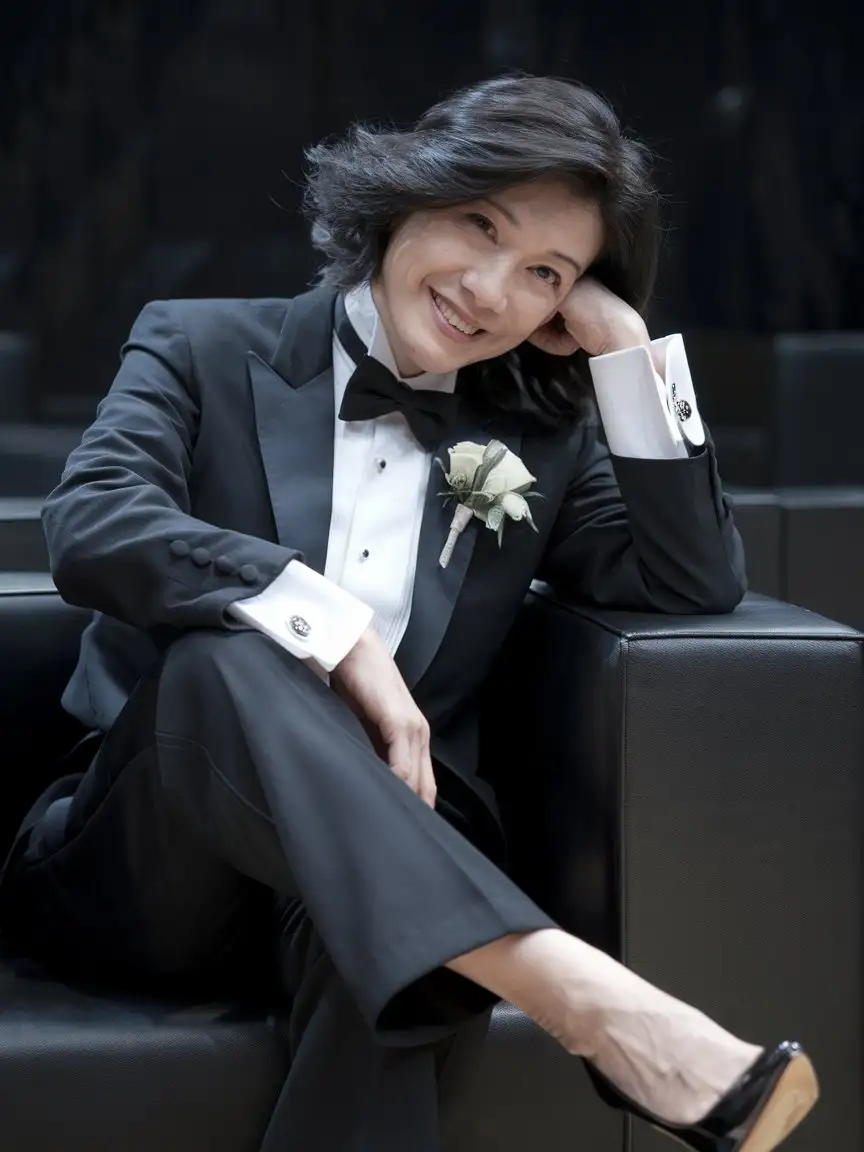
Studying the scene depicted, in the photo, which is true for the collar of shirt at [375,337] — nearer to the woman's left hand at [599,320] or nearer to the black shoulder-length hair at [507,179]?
the black shoulder-length hair at [507,179]

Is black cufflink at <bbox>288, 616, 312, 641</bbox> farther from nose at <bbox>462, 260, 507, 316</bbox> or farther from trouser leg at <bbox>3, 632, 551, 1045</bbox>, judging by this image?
nose at <bbox>462, 260, 507, 316</bbox>

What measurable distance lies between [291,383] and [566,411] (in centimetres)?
31

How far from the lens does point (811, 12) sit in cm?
514

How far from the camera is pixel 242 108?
485 cm

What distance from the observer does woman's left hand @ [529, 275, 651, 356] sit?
169cm

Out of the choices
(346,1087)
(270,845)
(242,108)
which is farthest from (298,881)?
(242,108)

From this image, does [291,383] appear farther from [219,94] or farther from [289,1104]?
[219,94]

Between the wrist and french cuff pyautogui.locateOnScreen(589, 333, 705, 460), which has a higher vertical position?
the wrist

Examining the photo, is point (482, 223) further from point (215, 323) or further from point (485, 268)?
point (215, 323)

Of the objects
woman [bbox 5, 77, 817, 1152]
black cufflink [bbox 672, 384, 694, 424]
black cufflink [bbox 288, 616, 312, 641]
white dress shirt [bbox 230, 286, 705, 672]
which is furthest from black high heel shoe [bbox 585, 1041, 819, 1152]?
black cufflink [bbox 672, 384, 694, 424]

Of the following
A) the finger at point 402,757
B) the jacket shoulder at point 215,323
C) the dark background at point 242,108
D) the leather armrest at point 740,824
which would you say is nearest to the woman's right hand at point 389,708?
the finger at point 402,757

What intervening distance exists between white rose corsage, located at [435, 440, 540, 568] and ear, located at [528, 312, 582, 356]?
18 centimetres

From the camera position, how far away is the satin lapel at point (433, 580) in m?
1.62

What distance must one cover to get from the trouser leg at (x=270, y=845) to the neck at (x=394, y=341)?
492 mm
